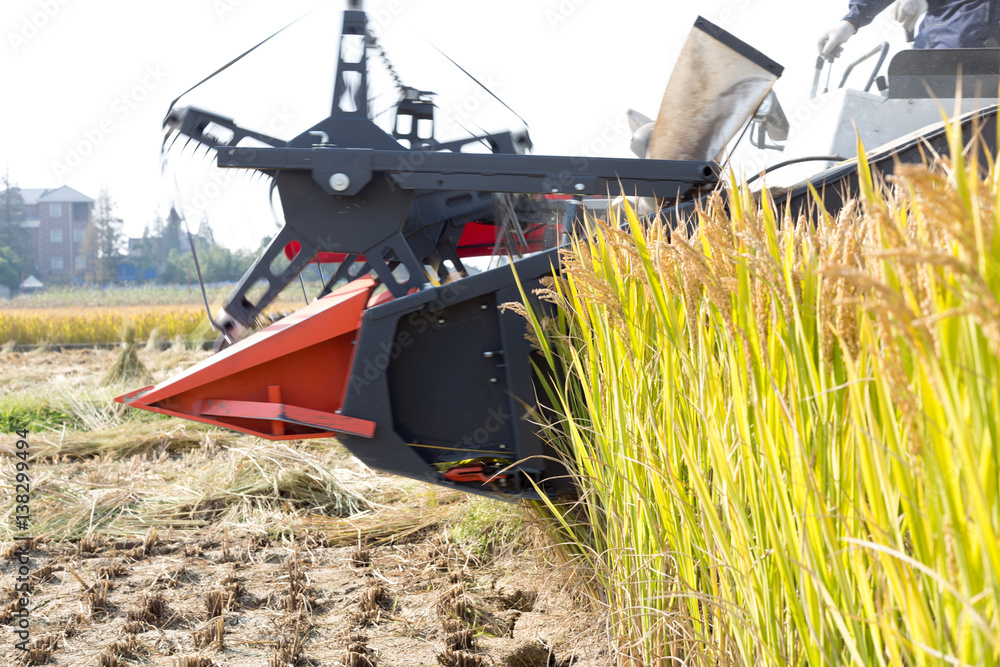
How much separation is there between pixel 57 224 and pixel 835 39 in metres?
57.2

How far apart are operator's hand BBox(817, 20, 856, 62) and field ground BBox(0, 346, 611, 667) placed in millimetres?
2731

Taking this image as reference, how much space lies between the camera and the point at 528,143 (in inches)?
150

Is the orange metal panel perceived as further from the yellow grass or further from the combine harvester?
the yellow grass

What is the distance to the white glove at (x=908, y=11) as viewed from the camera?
308 cm

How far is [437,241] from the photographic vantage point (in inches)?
132

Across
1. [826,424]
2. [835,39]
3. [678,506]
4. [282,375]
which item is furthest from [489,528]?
[835,39]

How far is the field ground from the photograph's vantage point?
231cm

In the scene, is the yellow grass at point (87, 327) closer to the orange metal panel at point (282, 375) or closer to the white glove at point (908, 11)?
the orange metal panel at point (282, 375)

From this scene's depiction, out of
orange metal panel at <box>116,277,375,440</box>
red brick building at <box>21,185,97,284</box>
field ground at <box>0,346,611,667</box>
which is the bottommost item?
field ground at <box>0,346,611,667</box>

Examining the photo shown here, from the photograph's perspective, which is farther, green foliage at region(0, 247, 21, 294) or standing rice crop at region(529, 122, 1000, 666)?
green foliage at region(0, 247, 21, 294)

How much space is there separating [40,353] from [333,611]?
10.9 meters

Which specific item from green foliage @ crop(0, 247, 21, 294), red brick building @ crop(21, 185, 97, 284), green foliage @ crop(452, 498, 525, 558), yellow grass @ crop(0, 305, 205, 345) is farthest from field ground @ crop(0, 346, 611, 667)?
red brick building @ crop(21, 185, 97, 284)

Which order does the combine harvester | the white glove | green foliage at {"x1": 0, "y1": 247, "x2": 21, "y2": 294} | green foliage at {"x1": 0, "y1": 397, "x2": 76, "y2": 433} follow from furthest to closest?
green foliage at {"x1": 0, "y1": 247, "x2": 21, "y2": 294} < green foliage at {"x1": 0, "y1": 397, "x2": 76, "y2": 433} < the white glove < the combine harvester

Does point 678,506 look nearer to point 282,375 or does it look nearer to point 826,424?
point 826,424
